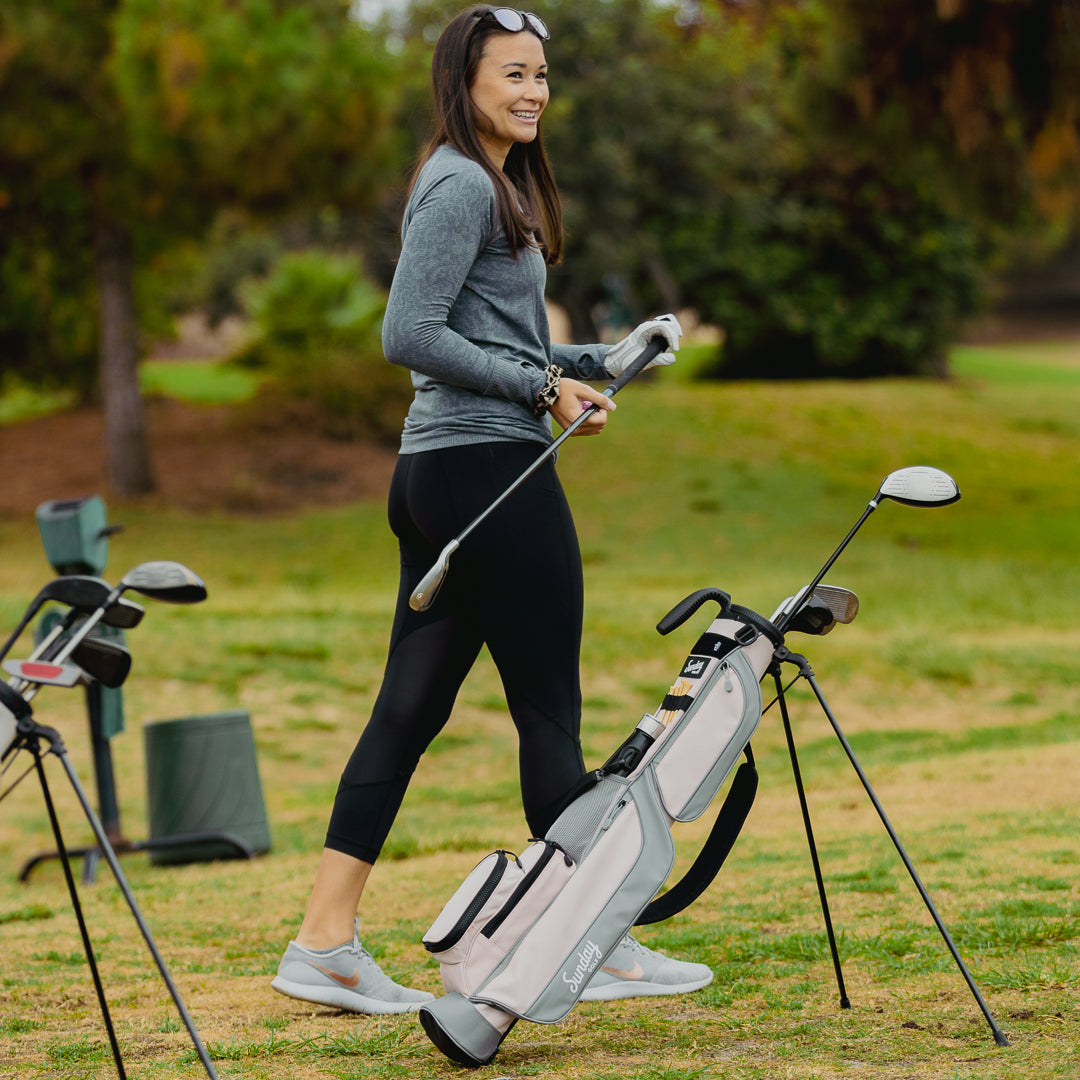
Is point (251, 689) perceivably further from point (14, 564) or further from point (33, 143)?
point (33, 143)

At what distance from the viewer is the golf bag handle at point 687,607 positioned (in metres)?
2.74

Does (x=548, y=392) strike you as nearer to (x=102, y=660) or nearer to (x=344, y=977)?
(x=102, y=660)

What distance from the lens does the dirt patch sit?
51.2 feet

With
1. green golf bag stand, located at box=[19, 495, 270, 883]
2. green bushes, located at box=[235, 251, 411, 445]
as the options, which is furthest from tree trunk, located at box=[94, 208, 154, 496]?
green golf bag stand, located at box=[19, 495, 270, 883]

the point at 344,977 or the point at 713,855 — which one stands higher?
the point at 713,855

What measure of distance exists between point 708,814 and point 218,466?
11486 millimetres

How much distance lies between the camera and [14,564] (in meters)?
13.4

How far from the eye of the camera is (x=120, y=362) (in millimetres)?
15344

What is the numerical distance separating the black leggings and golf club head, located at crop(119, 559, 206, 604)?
0.49m

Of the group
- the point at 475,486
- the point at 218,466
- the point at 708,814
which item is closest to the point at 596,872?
the point at 475,486

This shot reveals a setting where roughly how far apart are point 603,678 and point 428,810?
2719 millimetres

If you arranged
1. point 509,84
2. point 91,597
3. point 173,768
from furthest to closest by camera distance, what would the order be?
point 173,768
point 509,84
point 91,597

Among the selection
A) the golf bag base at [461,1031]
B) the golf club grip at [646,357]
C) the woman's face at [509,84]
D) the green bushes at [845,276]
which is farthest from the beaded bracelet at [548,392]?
the green bushes at [845,276]

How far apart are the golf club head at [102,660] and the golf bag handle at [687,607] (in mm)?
963
